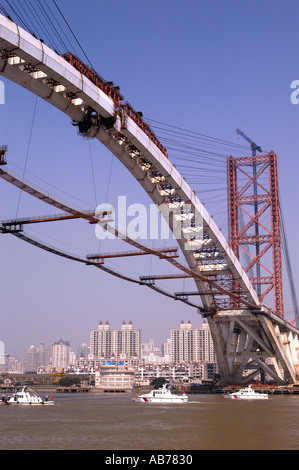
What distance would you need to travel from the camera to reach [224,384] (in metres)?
91.6

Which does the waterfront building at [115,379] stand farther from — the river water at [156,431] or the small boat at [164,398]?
the river water at [156,431]

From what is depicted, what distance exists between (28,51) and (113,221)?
51.4 ft

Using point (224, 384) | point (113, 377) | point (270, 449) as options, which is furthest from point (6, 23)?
point (113, 377)

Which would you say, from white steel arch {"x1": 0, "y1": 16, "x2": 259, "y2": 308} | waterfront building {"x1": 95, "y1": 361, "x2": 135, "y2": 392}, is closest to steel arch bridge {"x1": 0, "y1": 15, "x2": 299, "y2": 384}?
white steel arch {"x1": 0, "y1": 16, "x2": 259, "y2": 308}

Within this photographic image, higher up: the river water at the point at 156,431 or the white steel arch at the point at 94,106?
the white steel arch at the point at 94,106

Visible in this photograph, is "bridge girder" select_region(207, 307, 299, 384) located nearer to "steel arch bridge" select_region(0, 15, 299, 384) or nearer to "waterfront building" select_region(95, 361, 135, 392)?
"steel arch bridge" select_region(0, 15, 299, 384)

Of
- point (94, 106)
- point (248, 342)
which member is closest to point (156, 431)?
point (94, 106)

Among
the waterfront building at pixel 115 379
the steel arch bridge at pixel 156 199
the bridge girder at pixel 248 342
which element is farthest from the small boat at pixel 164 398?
the waterfront building at pixel 115 379

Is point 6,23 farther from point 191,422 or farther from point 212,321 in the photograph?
point 212,321

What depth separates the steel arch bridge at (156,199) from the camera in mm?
37938

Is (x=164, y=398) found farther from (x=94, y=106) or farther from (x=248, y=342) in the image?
(x=94, y=106)

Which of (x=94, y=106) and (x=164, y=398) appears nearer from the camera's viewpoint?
(x=94, y=106)

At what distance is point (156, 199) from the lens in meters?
59.5

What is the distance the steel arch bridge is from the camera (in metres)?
37.9
